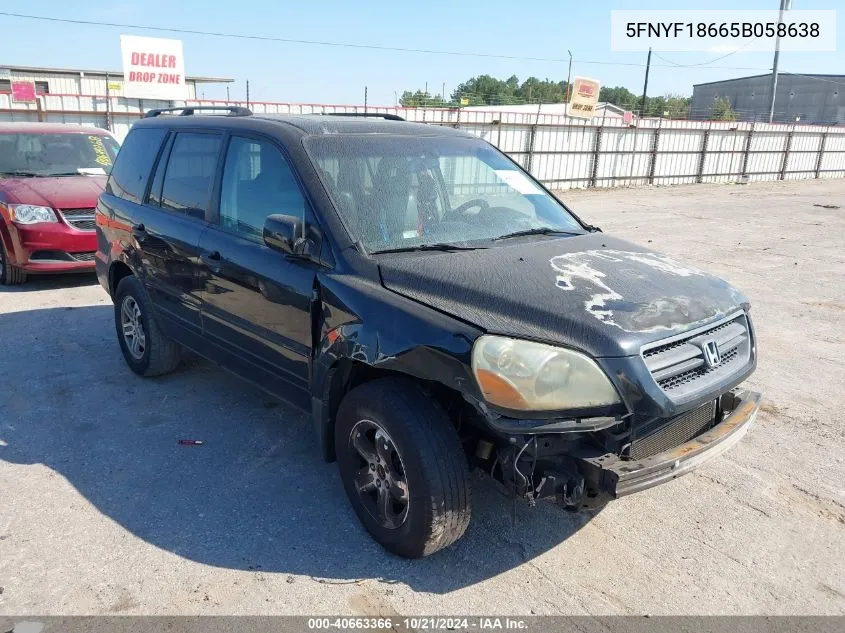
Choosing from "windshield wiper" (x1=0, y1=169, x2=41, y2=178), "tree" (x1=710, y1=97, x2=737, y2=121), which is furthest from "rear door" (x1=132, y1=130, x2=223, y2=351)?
"tree" (x1=710, y1=97, x2=737, y2=121)

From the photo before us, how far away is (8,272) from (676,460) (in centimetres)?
792

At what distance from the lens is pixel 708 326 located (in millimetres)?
2879

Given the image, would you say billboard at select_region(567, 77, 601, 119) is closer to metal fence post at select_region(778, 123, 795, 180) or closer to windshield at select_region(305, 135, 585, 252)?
metal fence post at select_region(778, 123, 795, 180)

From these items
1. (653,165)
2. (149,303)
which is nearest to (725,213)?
(653,165)

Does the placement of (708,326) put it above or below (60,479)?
above

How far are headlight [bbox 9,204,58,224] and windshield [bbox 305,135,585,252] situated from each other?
5430mm

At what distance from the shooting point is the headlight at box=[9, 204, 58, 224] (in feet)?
24.3

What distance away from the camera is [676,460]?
103 inches

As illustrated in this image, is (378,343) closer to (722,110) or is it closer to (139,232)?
(139,232)

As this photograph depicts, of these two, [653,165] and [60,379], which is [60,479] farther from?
Answer: [653,165]

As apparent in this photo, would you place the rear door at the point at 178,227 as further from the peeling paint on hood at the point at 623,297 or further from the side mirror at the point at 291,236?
the peeling paint on hood at the point at 623,297

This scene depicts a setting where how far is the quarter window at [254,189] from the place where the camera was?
3.41 metres

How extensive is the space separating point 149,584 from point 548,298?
6.84 feet

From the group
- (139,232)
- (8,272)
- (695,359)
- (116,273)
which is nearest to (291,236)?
(695,359)
